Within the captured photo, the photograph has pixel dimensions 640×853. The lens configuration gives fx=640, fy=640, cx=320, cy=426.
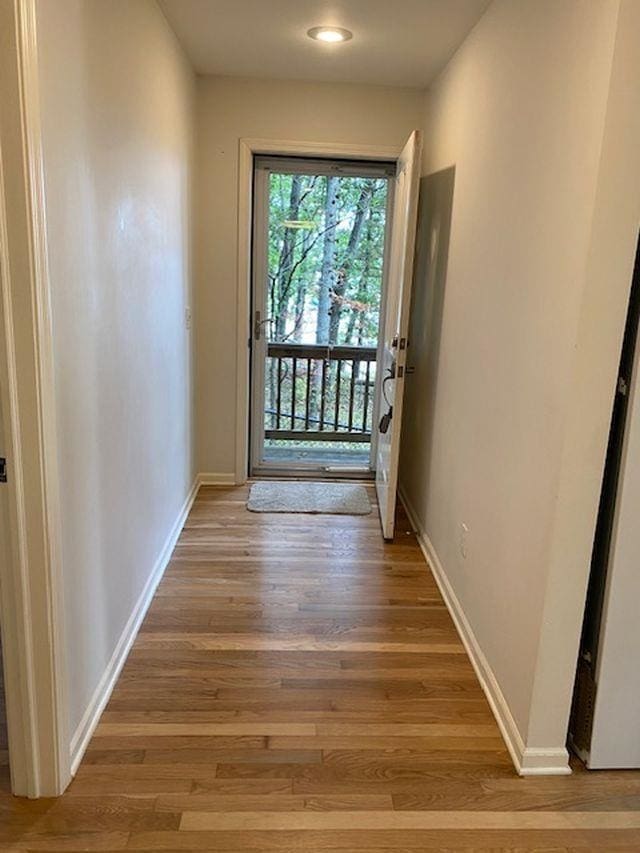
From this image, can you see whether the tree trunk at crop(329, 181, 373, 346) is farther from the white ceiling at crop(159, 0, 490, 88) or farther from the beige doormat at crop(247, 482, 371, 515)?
the beige doormat at crop(247, 482, 371, 515)

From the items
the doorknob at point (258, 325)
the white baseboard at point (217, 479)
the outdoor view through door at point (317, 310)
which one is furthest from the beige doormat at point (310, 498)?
the doorknob at point (258, 325)

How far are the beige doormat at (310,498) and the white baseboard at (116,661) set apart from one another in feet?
2.25

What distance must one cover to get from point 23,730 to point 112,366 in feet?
3.55

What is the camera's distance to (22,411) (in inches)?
57.4

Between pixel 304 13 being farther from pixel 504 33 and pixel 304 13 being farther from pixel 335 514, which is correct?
pixel 335 514

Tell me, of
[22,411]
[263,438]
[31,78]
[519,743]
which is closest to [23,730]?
[22,411]

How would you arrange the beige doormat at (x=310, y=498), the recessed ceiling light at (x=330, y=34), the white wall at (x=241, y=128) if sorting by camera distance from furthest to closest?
1. the beige doormat at (x=310, y=498)
2. the white wall at (x=241, y=128)
3. the recessed ceiling light at (x=330, y=34)

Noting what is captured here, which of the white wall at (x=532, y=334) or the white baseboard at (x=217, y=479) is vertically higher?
the white wall at (x=532, y=334)

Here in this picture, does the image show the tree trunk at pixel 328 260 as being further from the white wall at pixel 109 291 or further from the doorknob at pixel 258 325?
the white wall at pixel 109 291

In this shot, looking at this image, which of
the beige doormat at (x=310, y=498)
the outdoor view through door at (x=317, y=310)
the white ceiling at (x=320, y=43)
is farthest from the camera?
the outdoor view through door at (x=317, y=310)

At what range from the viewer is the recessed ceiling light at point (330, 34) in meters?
2.79

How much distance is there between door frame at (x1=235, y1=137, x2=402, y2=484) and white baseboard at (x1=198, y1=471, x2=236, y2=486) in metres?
0.27

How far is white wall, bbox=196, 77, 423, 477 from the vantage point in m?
3.62

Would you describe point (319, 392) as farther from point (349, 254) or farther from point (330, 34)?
point (330, 34)
